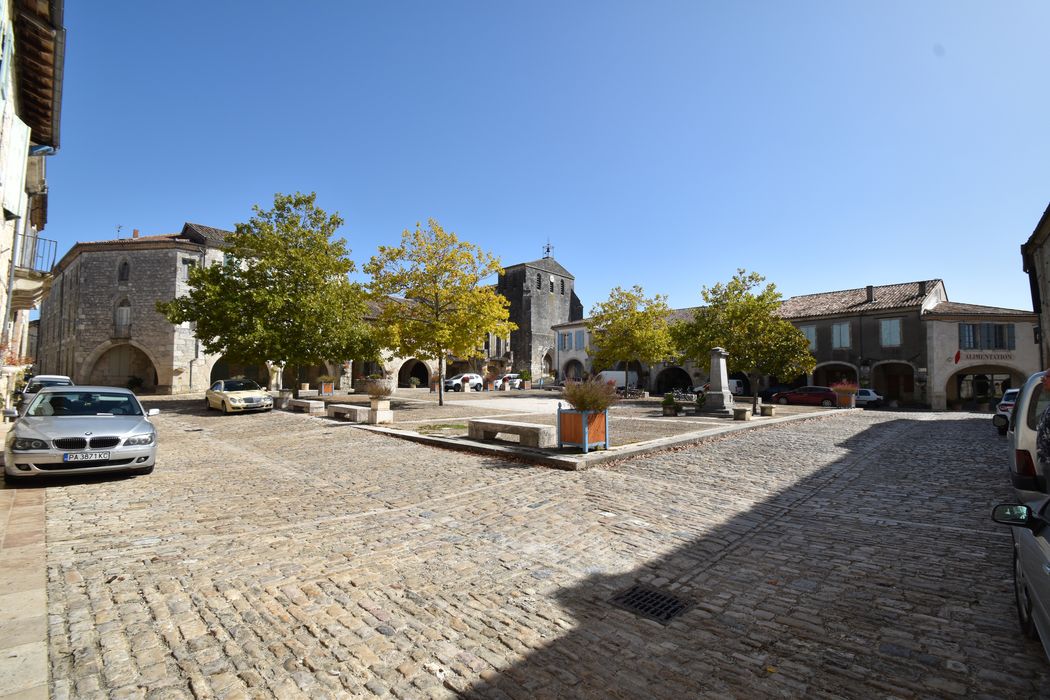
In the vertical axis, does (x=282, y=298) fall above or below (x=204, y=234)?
below

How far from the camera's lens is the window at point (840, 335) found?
31.7 meters

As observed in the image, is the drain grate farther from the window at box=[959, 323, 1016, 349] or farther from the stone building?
the window at box=[959, 323, 1016, 349]

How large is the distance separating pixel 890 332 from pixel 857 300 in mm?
4009

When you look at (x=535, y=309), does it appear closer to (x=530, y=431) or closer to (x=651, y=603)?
(x=530, y=431)

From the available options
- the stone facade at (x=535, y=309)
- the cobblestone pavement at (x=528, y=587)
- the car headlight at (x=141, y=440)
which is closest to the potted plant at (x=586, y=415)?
the cobblestone pavement at (x=528, y=587)

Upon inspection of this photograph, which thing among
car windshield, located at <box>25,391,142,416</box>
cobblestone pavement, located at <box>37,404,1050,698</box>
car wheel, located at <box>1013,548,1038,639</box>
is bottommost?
cobblestone pavement, located at <box>37,404,1050,698</box>

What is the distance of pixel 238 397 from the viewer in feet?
58.3

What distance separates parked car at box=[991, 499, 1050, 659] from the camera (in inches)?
85.5

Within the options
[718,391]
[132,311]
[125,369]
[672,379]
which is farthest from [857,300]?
[125,369]

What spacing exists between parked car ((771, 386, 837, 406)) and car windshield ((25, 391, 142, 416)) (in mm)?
31089

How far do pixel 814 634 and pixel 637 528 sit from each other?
2150 mm

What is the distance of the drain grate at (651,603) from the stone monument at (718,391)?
654 inches

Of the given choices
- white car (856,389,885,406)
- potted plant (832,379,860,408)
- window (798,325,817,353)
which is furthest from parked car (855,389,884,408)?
window (798,325,817,353)

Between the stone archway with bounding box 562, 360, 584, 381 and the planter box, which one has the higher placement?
the stone archway with bounding box 562, 360, 584, 381
